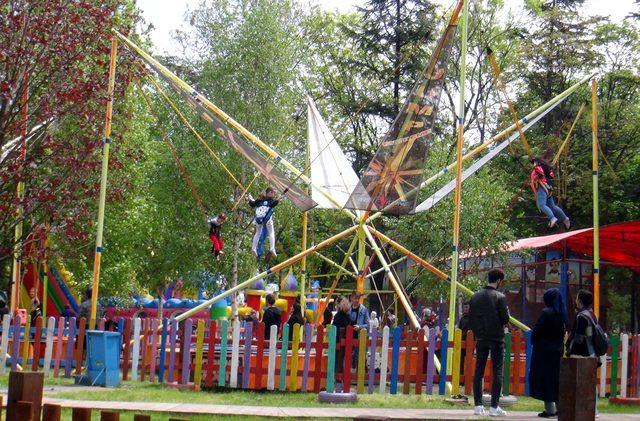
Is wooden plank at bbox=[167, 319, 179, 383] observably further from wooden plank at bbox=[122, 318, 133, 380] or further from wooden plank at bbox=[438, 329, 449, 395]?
wooden plank at bbox=[438, 329, 449, 395]

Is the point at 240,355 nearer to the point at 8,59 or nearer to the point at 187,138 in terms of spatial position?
the point at 8,59

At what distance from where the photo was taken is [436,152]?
3512cm

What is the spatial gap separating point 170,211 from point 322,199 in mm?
15076

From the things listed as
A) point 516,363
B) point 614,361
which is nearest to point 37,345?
point 516,363

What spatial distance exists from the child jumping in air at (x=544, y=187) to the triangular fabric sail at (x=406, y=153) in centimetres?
254

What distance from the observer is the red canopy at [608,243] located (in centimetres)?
2592

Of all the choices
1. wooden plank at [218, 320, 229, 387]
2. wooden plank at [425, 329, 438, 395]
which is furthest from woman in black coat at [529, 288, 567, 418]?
wooden plank at [218, 320, 229, 387]

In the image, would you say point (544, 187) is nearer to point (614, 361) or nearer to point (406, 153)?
point (406, 153)

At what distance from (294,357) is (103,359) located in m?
2.97

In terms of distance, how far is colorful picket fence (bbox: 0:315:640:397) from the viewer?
15.7 m

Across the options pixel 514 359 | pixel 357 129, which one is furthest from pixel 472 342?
pixel 357 129

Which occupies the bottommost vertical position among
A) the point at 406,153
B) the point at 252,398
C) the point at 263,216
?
the point at 252,398

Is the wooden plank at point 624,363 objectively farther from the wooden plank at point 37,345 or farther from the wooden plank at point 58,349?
the wooden plank at point 37,345

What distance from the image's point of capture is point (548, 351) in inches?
508
